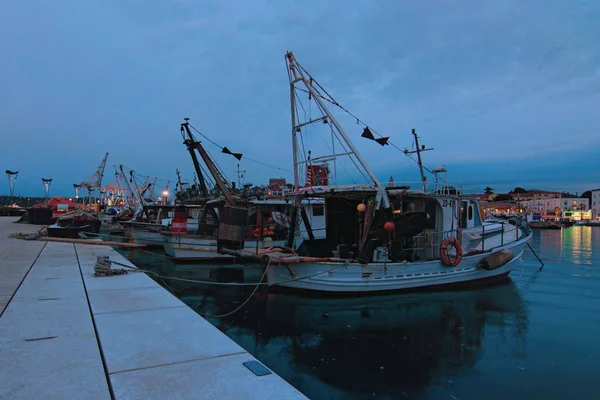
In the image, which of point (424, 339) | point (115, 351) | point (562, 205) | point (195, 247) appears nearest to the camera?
point (115, 351)

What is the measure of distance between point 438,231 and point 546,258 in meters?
17.7

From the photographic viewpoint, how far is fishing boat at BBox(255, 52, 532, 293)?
491 inches

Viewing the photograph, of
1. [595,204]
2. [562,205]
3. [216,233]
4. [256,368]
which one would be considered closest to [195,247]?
[216,233]

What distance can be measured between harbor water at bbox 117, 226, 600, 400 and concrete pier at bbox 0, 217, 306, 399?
8.97 ft

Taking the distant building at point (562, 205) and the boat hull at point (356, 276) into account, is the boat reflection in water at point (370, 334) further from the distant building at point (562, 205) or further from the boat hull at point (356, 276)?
the distant building at point (562, 205)

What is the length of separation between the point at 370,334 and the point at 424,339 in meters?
1.29

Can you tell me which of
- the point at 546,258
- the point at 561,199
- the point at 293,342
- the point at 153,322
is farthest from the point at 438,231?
the point at 561,199

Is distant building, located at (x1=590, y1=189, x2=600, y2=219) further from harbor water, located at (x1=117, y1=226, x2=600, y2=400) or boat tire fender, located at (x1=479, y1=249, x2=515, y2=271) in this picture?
boat tire fender, located at (x1=479, y1=249, x2=515, y2=271)

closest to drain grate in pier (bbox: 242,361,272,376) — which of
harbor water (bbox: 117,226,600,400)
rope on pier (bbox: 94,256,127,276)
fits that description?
harbor water (bbox: 117,226,600,400)

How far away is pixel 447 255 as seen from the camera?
44.9 ft

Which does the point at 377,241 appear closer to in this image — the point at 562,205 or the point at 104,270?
the point at 104,270

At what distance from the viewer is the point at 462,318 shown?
36.4 ft

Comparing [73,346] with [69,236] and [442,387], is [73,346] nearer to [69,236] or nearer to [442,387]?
[442,387]

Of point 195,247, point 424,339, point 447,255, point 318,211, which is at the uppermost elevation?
point 318,211
